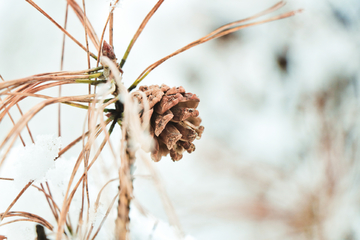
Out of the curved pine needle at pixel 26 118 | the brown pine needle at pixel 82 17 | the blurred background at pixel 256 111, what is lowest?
the curved pine needle at pixel 26 118

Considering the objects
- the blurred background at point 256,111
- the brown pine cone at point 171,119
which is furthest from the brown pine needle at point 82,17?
the blurred background at point 256,111

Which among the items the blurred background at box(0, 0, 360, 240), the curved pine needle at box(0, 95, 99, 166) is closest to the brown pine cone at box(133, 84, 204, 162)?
the curved pine needle at box(0, 95, 99, 166)

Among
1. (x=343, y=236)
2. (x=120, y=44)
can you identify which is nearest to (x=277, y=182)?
(x=343, y=236)

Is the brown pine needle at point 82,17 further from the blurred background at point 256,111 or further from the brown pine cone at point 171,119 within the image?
the blurred background at point 256,111

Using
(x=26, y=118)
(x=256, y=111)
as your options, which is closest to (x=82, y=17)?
(x=26, y=118)

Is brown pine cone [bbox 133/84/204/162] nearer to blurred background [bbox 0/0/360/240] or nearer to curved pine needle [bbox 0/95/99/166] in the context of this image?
curved pine needle [bbox 0/95/99/166]

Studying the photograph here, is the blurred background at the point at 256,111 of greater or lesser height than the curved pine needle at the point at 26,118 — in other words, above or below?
above

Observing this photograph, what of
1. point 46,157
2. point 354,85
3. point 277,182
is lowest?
point 46,157

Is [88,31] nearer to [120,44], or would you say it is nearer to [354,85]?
[120,44]
